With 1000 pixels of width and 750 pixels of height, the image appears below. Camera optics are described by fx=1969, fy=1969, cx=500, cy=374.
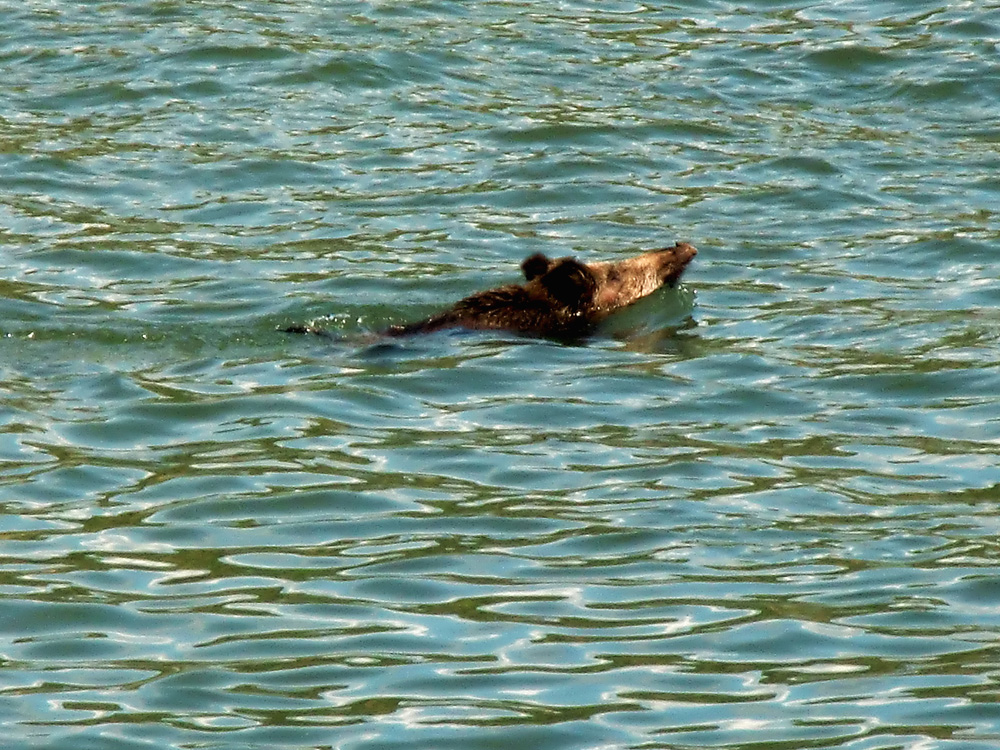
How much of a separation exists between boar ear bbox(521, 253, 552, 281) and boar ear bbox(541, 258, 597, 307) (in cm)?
8

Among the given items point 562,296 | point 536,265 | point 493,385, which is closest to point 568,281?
point 562,296

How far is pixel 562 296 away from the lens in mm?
13086

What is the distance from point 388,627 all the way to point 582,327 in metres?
5.49

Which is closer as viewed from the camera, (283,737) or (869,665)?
(283,737)

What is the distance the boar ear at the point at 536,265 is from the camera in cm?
1303

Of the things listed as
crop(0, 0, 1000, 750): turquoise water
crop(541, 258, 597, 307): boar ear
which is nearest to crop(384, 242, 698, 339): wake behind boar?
crop(541, 258, 597, 307): boar ear

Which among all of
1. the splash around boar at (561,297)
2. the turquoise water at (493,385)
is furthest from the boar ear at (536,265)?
the turquoise water at (493,385)

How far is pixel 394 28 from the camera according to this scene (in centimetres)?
2058

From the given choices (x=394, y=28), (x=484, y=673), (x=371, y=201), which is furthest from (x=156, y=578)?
(x=394, y=28)

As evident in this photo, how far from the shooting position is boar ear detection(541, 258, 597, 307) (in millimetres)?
12961

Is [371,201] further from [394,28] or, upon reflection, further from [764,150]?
[394,28]

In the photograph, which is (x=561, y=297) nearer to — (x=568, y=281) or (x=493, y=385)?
(x=568, y=281)

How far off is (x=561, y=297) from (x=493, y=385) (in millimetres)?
1626

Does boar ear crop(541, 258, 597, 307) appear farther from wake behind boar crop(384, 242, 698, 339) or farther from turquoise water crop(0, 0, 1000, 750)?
turquoise water crop(0, 0, 1000, 750)
